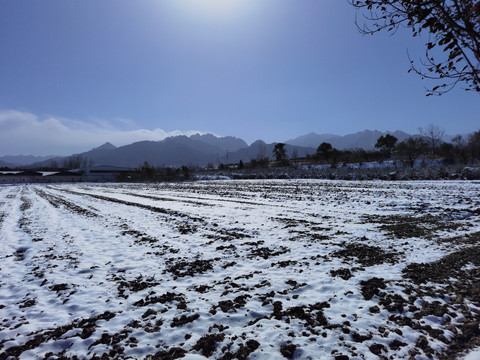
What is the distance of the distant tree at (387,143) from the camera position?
205 feet

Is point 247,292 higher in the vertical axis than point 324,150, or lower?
lower

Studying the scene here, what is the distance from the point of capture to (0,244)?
9.11 m

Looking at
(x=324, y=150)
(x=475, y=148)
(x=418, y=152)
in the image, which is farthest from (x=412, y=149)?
(x=324, y=150)

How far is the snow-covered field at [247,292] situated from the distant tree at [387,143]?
61.0 m

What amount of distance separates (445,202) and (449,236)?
296 inches

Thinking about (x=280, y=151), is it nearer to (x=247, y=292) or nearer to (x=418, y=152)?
(x=418, y=152)

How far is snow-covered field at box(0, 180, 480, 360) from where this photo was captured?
3.49 metres

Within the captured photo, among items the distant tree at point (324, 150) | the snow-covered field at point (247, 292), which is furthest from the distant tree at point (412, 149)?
the snow-covered field at point (247, 292)

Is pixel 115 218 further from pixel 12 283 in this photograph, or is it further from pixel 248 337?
pixel 248 337

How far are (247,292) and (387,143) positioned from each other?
7002 centimetres

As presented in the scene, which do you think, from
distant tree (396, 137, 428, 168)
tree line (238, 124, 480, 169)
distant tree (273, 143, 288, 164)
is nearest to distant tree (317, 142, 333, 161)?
tree line (238, 124, 480, 169)

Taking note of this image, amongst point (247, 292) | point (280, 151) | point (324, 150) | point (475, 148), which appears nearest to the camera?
point (247, 292)

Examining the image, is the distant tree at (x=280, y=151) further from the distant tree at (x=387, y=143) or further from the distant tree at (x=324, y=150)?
the distant tree at (x=387, y=143)

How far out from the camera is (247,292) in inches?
198
